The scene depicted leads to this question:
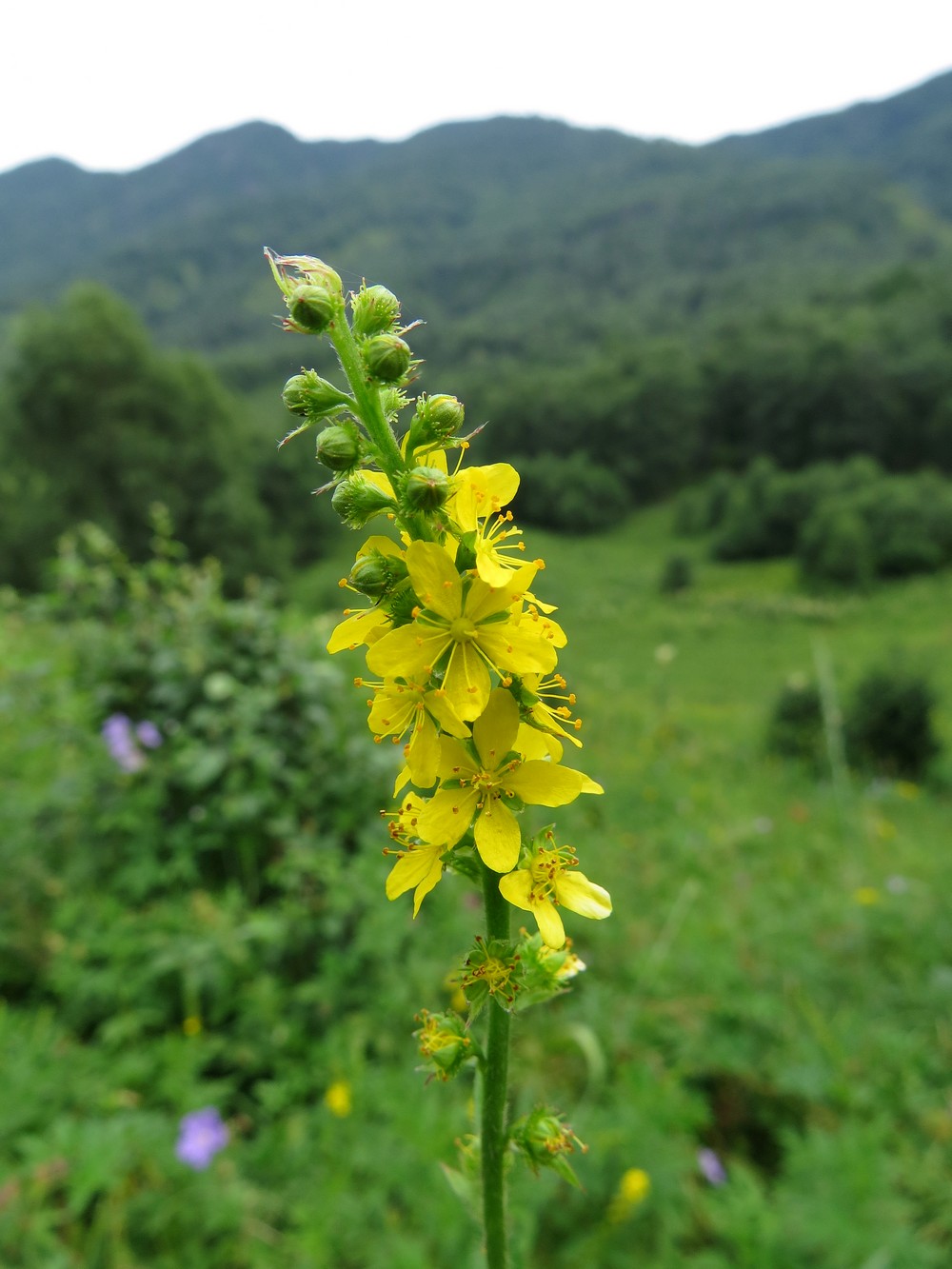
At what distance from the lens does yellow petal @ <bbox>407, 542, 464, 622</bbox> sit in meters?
1.46

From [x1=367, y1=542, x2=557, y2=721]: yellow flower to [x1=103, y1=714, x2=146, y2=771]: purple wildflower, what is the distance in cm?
439

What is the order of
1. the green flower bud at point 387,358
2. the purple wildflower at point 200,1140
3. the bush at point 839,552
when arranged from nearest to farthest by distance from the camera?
the green flower bud at point 387,358 < the purple wildflower at point 200,1140 < the bush at point 839,552

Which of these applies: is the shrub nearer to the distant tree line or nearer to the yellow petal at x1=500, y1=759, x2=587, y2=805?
the yellow petal at x1=500, y1=759, x2=587, y2=805

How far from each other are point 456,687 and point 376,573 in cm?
28

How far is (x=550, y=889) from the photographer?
4.92ft

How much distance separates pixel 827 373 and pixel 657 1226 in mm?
74373

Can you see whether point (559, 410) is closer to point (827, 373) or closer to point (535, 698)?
point (827, 373)

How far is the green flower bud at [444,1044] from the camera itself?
57.9 inches

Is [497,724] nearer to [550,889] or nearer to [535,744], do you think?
[535,744]

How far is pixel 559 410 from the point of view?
74500mm

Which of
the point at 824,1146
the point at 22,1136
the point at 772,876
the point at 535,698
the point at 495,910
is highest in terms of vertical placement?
the point at 535,698

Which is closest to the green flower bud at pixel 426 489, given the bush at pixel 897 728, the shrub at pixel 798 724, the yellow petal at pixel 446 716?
the yellow petal at pixel 446 716

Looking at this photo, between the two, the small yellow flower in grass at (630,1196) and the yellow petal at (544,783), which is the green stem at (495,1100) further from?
the small yellow flower in grass at (630,1196)

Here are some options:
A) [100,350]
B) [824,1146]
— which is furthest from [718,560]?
[824,1146]
